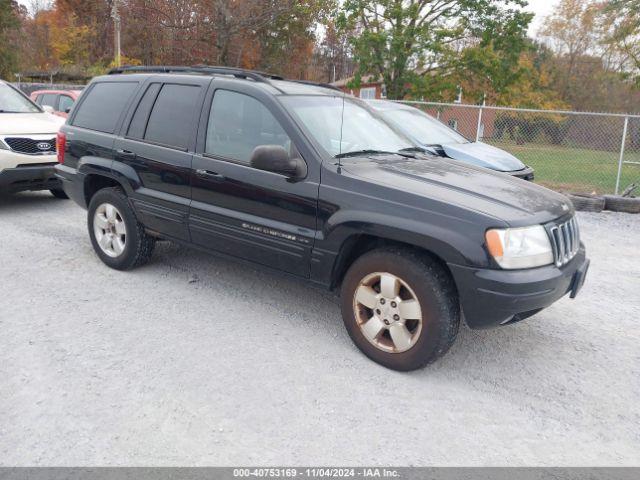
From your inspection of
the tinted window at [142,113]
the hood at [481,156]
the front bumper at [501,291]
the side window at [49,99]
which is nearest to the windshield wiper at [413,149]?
the front bumper at [501,291]

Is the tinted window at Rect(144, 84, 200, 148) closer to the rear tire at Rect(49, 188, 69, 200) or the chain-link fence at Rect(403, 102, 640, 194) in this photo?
the rear tire at Rect(49, 188, 69, 200)

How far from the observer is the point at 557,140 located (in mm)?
12875

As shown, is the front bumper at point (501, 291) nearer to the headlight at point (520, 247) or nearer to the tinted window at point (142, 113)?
the headlight at point (520, 247)

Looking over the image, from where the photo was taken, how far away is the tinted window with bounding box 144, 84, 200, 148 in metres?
4.61

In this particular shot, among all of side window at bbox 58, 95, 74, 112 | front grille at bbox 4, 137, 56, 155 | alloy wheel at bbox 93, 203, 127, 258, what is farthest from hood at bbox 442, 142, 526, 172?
side window at bbox 58, 95, 74, 112

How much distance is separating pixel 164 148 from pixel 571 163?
11.8 metres

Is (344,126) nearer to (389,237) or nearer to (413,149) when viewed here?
(413,149)

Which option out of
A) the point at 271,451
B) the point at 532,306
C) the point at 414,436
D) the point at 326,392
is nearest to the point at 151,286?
the point at 326,392

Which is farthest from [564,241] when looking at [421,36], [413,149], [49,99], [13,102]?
[421,36]

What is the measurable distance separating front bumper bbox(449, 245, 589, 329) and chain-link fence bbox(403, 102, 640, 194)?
353 inches

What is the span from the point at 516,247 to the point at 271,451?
1.81 metres

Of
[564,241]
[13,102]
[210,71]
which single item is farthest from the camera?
[13,102]

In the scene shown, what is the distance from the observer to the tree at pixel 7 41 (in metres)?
39.0

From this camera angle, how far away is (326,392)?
3.34 m
